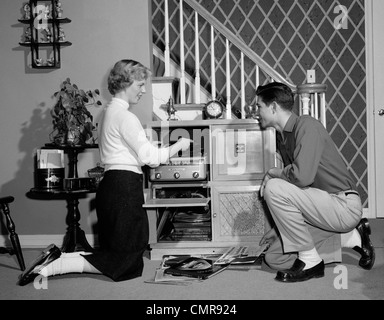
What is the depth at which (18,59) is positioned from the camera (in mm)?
3488

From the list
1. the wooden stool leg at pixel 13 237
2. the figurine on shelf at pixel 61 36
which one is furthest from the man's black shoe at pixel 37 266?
the figurine on shelf at pixel 61 36

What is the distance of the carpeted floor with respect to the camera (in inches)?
89.6

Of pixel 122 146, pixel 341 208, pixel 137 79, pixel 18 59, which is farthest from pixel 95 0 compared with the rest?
pixel 341 208

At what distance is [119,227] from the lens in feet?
8.52

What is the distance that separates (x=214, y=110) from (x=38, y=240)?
1.37 meters

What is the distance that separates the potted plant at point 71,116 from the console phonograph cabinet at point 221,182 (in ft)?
1.37

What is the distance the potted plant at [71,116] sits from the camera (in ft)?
10.6

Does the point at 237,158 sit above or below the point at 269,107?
below

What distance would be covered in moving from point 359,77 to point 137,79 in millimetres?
2252

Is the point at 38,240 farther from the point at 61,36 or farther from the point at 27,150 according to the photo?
the point at 61,36

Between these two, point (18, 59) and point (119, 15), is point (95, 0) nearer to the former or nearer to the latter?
point (119, 15)

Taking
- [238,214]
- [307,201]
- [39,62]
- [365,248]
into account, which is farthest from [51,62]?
[365,248]

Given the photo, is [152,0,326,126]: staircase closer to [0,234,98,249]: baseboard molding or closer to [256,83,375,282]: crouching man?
[256,83,375,282]: crouching man

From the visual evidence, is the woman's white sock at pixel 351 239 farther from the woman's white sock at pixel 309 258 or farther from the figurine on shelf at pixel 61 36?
the figurine on shelf at pixel 61 36
